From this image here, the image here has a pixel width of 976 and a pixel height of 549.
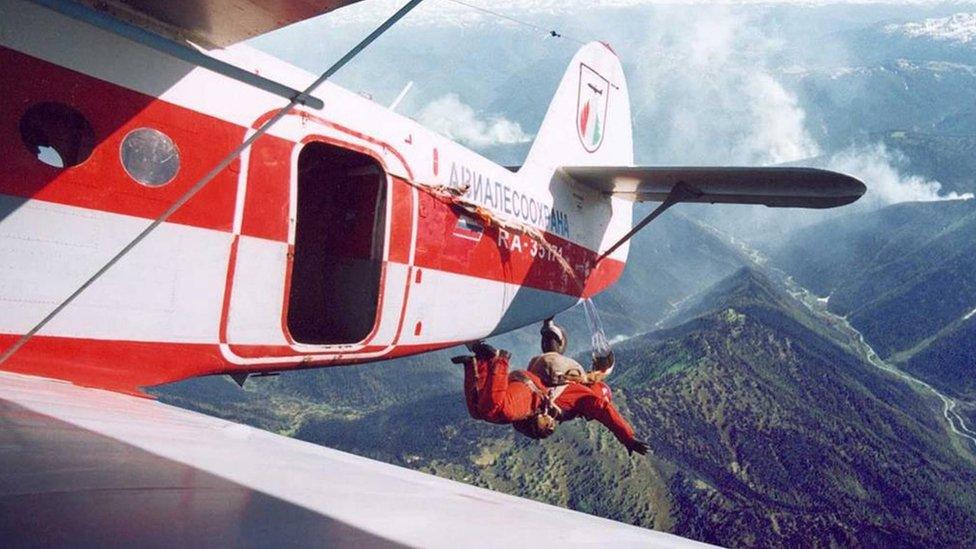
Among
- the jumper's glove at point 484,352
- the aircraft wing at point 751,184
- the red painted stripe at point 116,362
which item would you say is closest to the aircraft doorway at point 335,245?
the jumper's glove at point 484,352

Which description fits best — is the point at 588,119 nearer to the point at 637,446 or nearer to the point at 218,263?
the point at 637,446

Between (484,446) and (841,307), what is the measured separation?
44.0 meters

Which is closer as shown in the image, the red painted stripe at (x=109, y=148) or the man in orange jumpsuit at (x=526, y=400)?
the red painted stripe at (x=109, y=148)

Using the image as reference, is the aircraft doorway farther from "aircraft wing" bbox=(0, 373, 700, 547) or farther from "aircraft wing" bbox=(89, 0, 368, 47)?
"aircraft wing" bbox=(0, 373, 700, 547)

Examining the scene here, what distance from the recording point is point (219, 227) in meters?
2.69

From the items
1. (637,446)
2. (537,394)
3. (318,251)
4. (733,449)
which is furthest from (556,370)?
(733,449)

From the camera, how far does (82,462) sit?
976 mm

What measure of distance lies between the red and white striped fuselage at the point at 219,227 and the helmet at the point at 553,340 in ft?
2.65

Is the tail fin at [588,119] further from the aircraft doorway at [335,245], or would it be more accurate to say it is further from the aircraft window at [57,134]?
the aircraft window at [57,134]

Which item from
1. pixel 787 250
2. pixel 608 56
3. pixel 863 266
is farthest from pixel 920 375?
pixel 608 56

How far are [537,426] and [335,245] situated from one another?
2115 millimetres

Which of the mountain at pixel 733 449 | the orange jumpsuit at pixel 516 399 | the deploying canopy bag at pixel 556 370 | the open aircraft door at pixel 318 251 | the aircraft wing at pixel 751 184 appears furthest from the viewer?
the mountain at pixel 733 449

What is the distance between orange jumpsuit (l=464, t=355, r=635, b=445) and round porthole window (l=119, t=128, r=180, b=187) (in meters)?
2.26

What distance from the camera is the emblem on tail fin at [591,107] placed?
6.95 meters
